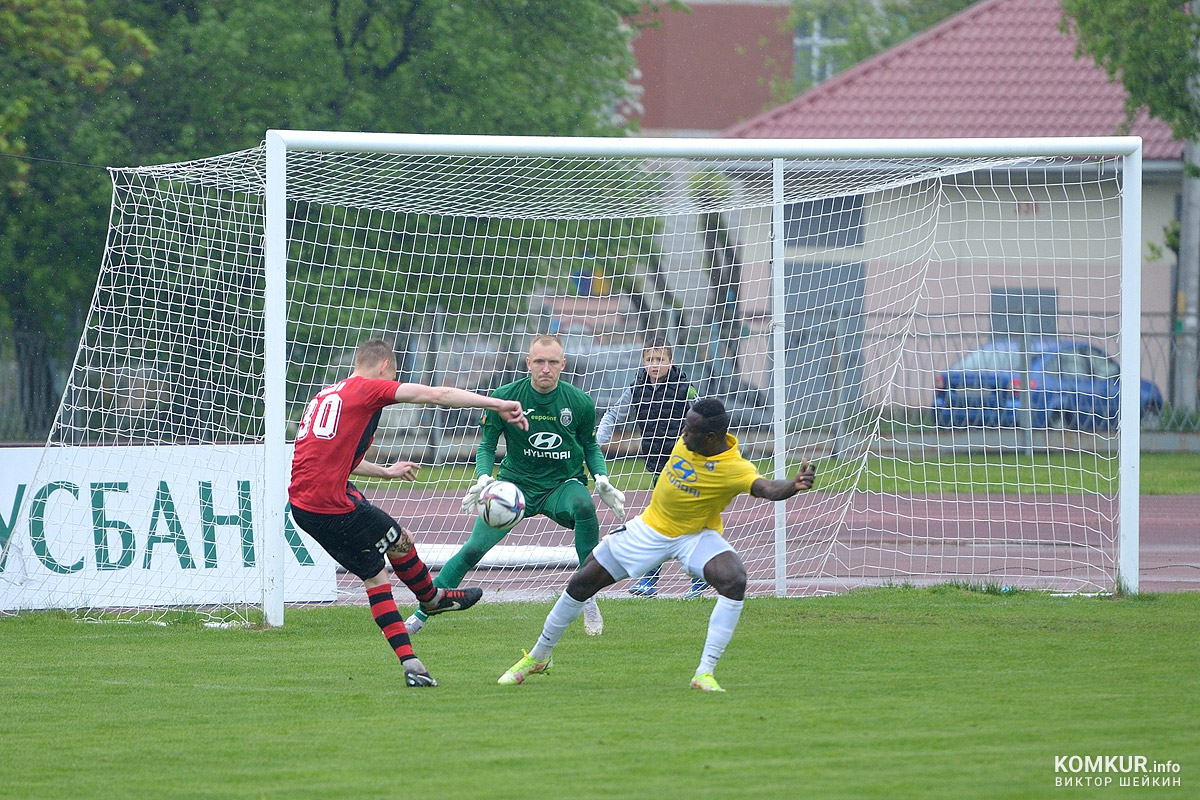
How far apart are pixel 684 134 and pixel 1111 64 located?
944 inches

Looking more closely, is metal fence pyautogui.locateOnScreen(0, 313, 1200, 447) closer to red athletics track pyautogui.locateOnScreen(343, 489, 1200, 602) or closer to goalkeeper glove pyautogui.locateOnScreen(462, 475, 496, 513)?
red athletics track pyautogui.locateOnScreen(343, 489, 1200, 602)

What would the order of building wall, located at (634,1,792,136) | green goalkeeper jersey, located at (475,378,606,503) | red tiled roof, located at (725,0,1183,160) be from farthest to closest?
building wall, located at (634,1,792,136) → red tiled roof, located at (725,0,1183,160) → green goalkeeper jersey, located at (475,378,606,503)

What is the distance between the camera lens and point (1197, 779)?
5.22 metres

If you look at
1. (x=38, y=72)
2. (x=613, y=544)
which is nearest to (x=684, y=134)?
(x=38, y=72)

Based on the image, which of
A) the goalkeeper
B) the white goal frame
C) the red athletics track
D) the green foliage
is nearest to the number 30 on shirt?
the goalkeeper

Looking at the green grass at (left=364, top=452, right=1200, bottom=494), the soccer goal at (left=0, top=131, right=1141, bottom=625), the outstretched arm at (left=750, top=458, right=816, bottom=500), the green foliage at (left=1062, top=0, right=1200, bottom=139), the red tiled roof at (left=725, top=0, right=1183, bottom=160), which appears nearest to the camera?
the outstretched arm at (left=750, top=458, right=816, bottom=500)

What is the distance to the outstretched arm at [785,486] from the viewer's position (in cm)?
634

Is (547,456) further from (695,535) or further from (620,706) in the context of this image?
(620,706)

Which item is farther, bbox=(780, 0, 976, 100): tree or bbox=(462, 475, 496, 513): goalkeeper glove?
bbox=(780, 0, 976, 100): tree

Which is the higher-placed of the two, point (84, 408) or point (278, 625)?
point (84, 408)

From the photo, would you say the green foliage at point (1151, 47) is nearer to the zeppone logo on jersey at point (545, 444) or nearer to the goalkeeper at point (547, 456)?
the goalkeeper at point (547, 456)

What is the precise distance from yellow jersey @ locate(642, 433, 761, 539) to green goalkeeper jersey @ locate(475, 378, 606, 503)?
1.73 m

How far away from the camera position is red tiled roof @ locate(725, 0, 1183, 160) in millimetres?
27312

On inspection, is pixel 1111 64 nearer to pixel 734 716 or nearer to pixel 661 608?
pixel 661 608
